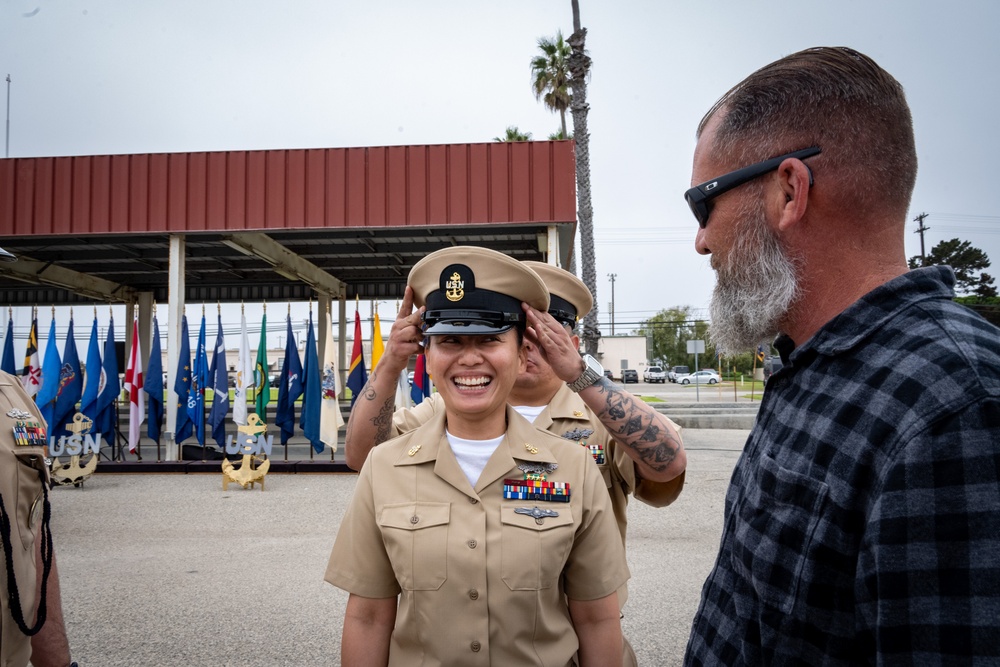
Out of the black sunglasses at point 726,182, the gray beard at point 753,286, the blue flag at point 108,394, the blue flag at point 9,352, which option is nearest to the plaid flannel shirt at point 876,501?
the gray beard at point 753,286

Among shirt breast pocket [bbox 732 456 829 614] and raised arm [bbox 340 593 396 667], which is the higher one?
shirt breast pocket [bbox 732 456 829 614]

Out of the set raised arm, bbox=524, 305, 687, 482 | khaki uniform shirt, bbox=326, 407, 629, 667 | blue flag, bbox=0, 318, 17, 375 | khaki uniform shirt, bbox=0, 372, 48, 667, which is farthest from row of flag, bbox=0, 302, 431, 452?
khaki uniform shirt, bbox=326, 407, 629, 667

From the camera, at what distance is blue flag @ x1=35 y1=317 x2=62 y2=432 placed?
11.0 m

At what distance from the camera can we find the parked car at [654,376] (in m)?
59.3

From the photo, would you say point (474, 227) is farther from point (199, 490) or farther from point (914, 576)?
point (914, 576)

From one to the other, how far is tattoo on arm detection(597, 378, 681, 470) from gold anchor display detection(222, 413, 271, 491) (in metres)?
8.22

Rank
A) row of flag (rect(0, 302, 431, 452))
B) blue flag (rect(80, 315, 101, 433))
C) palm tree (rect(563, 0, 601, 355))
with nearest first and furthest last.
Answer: row of flag (rect(0, 302, 431, 452)) → blue flag (rect(80, 315, 101, 433)) → palm tree (rect(563, 0, 601, 355))

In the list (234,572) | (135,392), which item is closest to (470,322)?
(234,572)

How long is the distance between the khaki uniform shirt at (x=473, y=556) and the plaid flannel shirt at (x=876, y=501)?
59 cm

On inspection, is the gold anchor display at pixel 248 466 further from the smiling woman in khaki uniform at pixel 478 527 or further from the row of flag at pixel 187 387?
the smiling woman in khaki uniform at pixel 478 527

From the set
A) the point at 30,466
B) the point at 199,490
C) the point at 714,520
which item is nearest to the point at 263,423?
the point at 199,490

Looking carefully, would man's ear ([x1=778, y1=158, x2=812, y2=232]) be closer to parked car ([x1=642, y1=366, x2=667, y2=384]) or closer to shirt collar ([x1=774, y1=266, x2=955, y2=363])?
shirt collar ([x1=774, y1=266, x2=955, y2=363])

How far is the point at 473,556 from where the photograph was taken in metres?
1.86

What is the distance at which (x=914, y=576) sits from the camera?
863 millimetres
